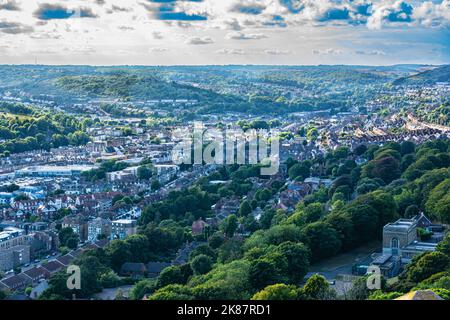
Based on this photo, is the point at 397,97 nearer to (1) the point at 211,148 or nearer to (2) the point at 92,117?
(2) the point at 92,117

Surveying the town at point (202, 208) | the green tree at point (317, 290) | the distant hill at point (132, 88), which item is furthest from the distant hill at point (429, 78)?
the green tree at point (317, 290)

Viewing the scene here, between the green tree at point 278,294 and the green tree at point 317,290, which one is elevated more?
the green tree at point 278,294

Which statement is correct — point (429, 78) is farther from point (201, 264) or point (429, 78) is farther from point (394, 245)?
point (201, 264)

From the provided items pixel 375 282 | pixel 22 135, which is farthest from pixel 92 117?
pixel 375 282

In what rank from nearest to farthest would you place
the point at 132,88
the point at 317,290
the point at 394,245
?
the point at 317,290
the point at 394,245
the point at 132,88

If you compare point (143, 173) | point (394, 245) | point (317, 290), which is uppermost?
point (317, 290)

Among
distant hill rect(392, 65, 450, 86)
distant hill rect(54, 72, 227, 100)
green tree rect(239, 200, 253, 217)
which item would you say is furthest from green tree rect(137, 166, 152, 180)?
distant hill rect(392, 65, 450, 86)

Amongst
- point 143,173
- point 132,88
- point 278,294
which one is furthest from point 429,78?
point 278,294

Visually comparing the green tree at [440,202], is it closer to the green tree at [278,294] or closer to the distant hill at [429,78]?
the green tree at [278,294]
